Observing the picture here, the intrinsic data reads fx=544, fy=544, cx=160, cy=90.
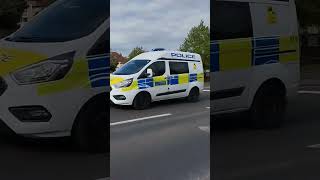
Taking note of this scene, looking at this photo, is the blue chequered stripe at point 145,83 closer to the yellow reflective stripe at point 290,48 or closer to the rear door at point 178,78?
the rear door at point 178,78

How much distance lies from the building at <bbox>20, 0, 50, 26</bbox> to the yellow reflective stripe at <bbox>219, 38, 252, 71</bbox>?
0.69 m

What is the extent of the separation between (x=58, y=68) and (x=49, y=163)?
0.40 metres

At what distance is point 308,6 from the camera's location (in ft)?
7.55

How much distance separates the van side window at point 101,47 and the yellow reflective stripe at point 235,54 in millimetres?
438

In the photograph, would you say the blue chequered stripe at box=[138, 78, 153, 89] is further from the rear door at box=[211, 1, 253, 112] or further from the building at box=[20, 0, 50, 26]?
the building at box=[20, 0, 50, 26]

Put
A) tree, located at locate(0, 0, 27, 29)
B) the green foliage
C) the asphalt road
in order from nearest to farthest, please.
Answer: tree, located at locate(0, 0, 27, 29), the asphalt road, the green foliage

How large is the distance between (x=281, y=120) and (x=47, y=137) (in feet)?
3.27

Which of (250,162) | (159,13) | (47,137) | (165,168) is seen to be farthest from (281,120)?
(47,137)

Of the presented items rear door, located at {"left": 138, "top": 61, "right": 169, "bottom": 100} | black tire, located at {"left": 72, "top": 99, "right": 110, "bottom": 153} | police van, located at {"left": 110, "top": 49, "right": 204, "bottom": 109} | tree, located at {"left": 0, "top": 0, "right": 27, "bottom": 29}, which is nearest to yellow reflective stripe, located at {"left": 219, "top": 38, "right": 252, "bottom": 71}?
police van, located at {"left": 110, "top": 49, "right": 204, "bottom": 109}

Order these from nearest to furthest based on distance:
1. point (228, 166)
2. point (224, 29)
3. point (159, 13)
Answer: point (159, 13) < point (224, 29) < point (228, 166)

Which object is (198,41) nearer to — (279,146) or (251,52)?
(251,52)

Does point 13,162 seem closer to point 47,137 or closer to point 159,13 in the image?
point 47,137

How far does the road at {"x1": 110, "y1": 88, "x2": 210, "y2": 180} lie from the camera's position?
6.54ft

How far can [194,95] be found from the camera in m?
2.10
